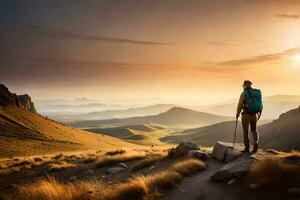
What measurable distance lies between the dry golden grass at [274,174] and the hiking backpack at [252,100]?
424cm

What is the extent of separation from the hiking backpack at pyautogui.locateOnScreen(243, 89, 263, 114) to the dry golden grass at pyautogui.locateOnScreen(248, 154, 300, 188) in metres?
4.24

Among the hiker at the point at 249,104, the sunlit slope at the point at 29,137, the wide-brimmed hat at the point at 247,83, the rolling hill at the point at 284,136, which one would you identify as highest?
the wide-brimmed hat at the point at 247,83

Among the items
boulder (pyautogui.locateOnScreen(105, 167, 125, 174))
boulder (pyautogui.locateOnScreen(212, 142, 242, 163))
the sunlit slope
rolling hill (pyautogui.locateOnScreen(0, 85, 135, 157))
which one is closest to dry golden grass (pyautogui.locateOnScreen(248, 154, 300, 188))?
boulder (pyautogui.locateOnScreen(212, 142, 242, 163))

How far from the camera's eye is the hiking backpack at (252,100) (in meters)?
14.9

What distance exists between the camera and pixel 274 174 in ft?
33.6

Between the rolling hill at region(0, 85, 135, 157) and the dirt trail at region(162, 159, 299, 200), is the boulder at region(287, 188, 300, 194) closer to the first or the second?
the dirt trail at region(162, 159, 299, 200)

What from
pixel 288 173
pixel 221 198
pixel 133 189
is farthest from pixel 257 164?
pixel 133 189

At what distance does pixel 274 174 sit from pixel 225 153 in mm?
6168

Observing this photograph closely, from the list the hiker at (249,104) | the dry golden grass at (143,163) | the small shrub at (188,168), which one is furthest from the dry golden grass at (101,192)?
the dry golden grass at (143,163)

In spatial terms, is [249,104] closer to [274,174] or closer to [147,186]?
[274,174]

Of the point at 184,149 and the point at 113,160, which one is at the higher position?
the point at 184,149

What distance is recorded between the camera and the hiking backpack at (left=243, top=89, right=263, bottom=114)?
1488cm

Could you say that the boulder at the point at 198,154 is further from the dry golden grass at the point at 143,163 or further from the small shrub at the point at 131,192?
the small shrub at the point at 131,192

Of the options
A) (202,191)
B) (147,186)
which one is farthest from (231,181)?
(147,186)
